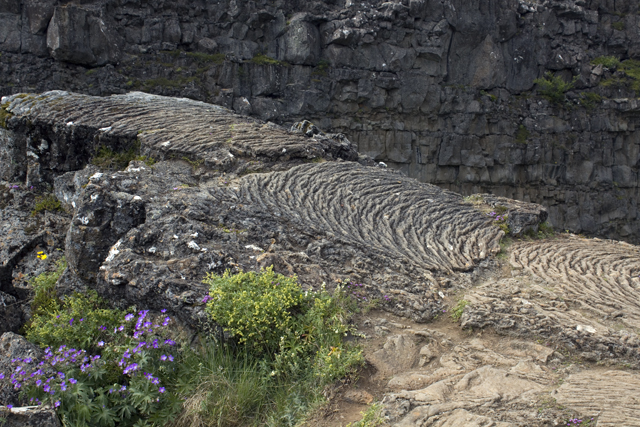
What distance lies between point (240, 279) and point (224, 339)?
53cm

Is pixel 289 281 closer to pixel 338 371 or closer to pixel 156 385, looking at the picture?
pixel 338 371

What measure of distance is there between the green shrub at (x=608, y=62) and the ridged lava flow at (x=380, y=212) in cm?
2316

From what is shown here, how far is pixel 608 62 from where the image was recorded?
2645 centimetres

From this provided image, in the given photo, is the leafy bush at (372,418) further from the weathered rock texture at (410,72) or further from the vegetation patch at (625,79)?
the vegetation patch at (625,79)

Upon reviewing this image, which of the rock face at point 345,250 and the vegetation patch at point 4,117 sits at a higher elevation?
the vegetation patch at point 4,117

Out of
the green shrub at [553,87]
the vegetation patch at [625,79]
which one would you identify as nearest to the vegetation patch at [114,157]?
the green shrub at [553,87]

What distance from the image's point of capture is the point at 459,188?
25703mm

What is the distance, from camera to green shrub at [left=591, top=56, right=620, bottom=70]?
2645 cm

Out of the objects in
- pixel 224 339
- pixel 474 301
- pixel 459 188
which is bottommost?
pixel 459 188

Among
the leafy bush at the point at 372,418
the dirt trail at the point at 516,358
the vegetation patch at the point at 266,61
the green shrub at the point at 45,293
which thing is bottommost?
the green shrub at the point at 45,293

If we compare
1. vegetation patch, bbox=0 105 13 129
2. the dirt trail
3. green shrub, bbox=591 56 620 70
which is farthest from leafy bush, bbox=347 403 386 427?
green shrub, bbox=591 56 620 70

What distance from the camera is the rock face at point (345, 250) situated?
399cm

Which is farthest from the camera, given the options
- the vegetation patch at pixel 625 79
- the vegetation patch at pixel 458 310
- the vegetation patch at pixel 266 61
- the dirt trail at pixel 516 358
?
the vegetation patch at pixel 625 79

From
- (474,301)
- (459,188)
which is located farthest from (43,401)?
(459,188)
